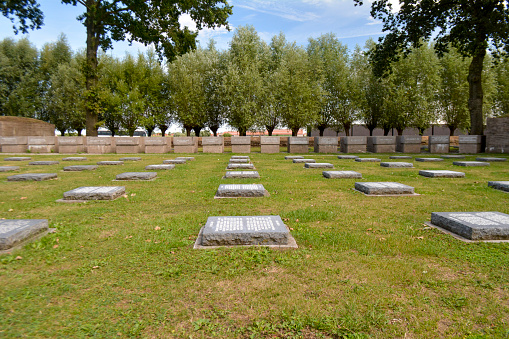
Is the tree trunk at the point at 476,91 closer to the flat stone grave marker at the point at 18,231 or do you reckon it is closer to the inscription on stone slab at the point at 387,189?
the inscription on stone slab at the point at 387,189

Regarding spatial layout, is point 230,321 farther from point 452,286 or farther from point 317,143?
point 317,143

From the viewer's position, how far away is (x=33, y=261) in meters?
3.06

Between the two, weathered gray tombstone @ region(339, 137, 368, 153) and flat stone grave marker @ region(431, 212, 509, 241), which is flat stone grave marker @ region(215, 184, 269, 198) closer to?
flat stone grave marker @ region(431, 212, 509, 241)

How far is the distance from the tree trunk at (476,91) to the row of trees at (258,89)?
11.5 metres

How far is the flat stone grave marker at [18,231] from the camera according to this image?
10.7ft

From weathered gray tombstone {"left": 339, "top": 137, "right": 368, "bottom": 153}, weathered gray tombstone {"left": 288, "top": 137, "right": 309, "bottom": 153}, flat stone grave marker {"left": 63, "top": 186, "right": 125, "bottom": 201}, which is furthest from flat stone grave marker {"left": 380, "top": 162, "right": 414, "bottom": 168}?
weathered gray tombstone {"left": 288, "top": 137, "right": 309, "bottom": 153}

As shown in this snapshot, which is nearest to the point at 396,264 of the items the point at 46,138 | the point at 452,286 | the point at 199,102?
the point at 452,286

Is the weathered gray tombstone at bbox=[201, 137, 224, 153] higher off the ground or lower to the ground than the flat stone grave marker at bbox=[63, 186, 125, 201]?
higher

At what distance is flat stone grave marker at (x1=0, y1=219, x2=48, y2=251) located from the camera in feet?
10.7

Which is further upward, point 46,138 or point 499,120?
point 499,120

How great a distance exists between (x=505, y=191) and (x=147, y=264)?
7354 mm

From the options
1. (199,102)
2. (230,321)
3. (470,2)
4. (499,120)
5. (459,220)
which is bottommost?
(230,321)

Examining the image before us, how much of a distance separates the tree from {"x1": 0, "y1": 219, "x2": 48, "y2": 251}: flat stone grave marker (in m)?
21.9

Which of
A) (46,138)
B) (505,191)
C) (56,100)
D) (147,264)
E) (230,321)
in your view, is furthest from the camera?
(56,100)
